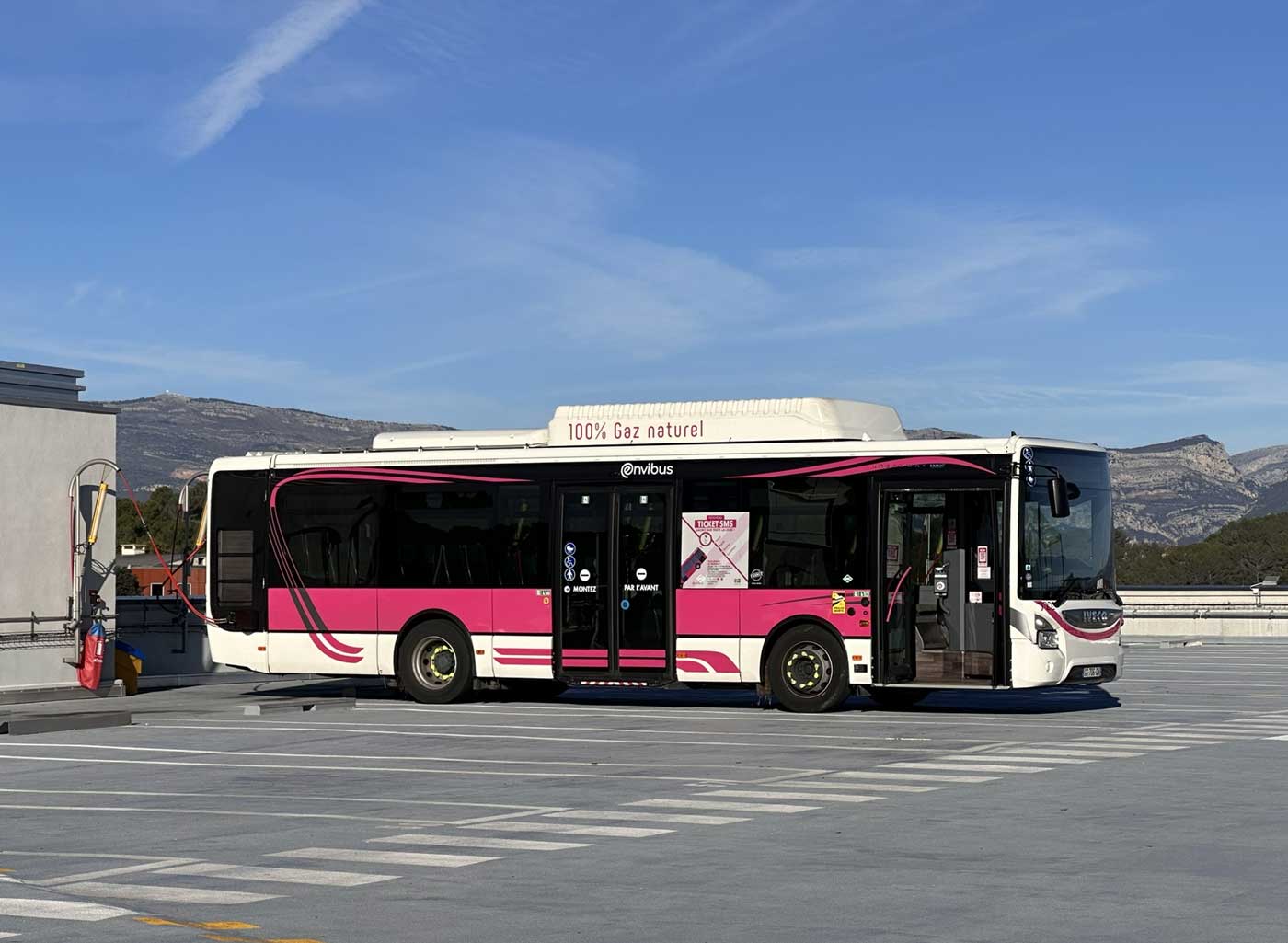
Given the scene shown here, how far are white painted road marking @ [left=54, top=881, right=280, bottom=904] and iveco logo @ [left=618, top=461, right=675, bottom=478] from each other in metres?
14.5

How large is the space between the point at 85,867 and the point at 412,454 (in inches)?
604

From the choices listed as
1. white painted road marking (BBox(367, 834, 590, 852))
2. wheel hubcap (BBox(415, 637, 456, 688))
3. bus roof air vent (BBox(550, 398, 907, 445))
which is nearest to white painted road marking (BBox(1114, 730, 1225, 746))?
bus roof air vent (BBox(550, 398, 907, 445))

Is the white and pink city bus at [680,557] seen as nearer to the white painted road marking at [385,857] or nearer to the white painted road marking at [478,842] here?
the white painted road marking at [478,842]

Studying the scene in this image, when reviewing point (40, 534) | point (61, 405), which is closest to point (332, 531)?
point (40, 534)

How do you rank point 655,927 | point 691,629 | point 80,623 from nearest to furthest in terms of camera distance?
point 655,927 < point 691,629 < point 80,623

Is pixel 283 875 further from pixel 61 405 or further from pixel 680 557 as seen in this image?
pixel 61 405

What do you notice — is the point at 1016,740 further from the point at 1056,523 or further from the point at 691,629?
the point at 691,629

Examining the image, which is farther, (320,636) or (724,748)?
(320,636)

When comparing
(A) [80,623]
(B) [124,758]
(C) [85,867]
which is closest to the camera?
(C) [85,867]

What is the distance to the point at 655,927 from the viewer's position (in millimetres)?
9414

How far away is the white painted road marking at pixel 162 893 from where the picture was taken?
33.8 feet

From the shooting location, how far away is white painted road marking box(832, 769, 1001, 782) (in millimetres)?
16031

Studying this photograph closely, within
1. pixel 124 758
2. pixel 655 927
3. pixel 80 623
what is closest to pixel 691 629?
pixel 124 758

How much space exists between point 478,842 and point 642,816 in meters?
1.66
